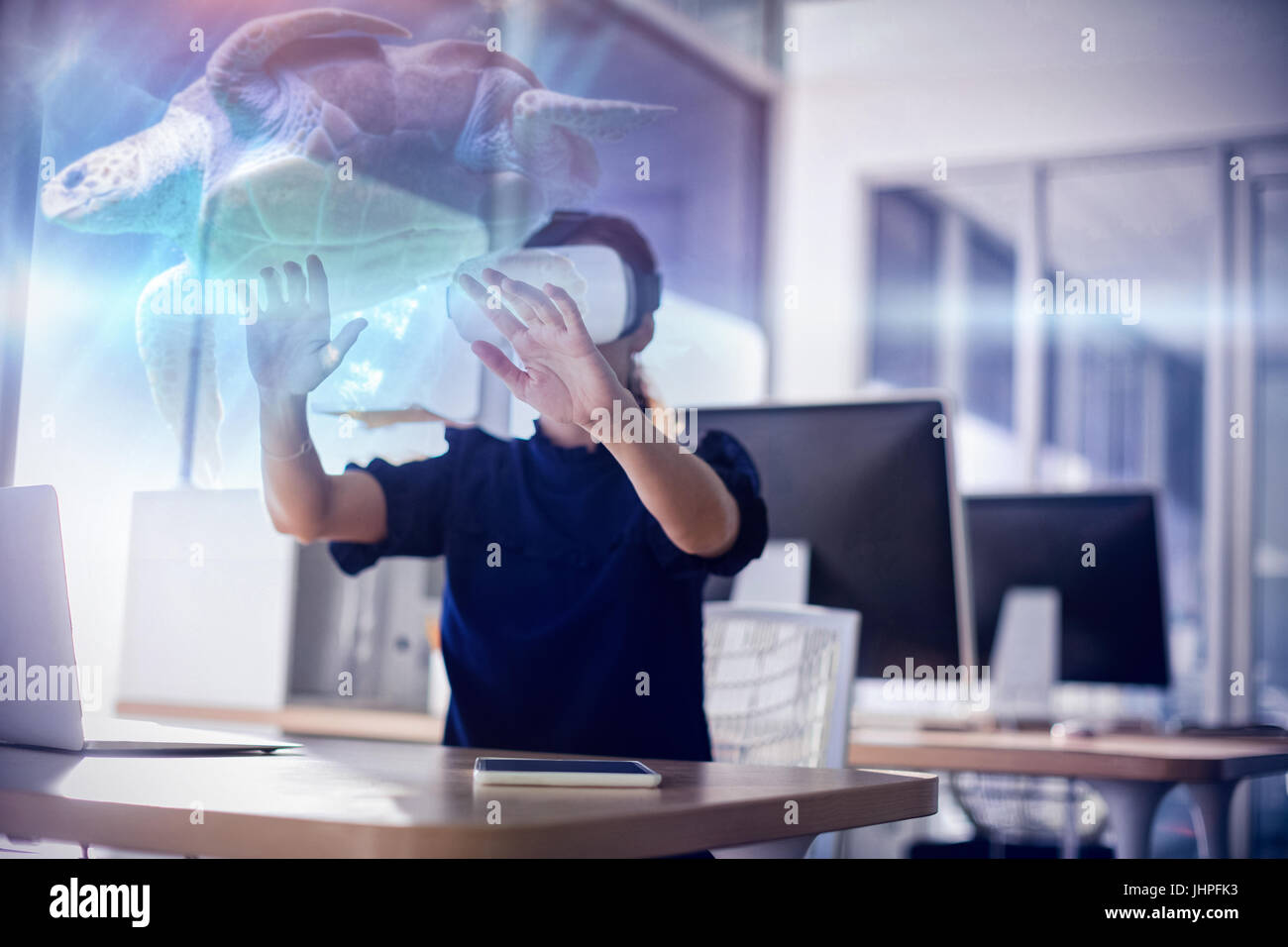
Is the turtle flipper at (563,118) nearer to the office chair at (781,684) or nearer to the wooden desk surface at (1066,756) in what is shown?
the office chair at (781,684)

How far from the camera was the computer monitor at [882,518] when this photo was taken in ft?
6.37

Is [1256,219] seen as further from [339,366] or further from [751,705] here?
[339,366]

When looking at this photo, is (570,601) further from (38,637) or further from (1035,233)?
(1035,233)

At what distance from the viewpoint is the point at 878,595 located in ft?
6.52

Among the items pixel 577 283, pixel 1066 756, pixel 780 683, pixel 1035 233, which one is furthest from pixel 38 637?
pixel 1035 233

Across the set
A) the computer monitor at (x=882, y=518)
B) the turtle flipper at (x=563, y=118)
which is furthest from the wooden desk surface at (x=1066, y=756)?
the turtle flipper at (x=563, y=118)

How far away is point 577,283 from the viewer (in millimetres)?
1330

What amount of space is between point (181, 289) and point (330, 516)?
0.95ft

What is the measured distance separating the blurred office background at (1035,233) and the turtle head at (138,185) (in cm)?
214

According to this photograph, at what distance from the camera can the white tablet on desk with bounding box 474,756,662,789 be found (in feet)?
2.93

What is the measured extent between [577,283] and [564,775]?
60 centimetres

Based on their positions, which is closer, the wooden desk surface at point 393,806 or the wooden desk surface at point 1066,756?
the wooden desk surface at point 393,806

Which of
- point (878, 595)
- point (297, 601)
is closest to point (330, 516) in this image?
point (878, 595)

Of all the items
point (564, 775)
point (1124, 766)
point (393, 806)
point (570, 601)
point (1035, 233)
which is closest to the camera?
point (393, 806)
